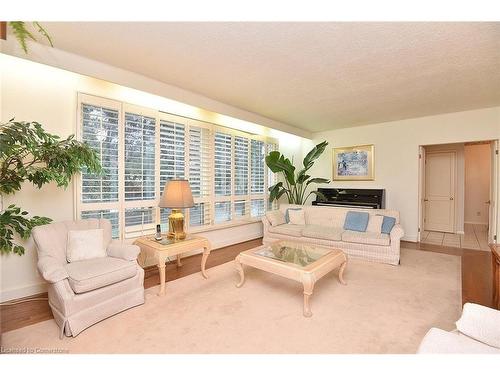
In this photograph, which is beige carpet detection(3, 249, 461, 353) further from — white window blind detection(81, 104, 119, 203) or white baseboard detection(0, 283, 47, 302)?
white window blind detection(81, 104, 119, 203)

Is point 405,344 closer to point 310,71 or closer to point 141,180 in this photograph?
point 310,71

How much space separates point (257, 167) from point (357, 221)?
96.0 inches

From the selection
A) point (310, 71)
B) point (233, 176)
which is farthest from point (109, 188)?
point (310, 71)

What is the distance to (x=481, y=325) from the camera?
123 centimetres

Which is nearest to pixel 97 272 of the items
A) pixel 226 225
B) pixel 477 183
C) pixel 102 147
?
pixel 102 147

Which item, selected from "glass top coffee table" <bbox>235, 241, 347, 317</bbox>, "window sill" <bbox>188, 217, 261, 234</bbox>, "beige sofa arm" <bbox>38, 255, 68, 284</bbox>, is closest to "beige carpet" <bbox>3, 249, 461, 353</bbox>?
"glass top coffee table" <bbox>235, 241, 347, 317</bbox>

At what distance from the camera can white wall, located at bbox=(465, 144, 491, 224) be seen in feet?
21.9

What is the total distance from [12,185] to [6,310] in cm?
Result: 124

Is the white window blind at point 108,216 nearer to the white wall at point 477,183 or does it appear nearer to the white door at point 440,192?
the white door at point 440,192

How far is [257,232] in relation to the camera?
18.0 feet

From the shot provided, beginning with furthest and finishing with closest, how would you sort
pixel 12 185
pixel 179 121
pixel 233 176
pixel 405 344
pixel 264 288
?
pixel 233 176 < pixel 179 121 < pixel 264 288 < pixel 12 185 < pixel 405 344

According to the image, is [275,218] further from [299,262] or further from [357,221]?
[299,262]

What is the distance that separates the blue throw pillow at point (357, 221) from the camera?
407cm

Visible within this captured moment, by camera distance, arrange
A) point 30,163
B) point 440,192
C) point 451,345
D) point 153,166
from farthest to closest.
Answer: point 440,192, point 153,166, point 30,163, point 451,345
